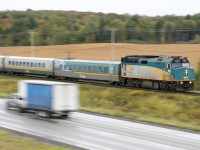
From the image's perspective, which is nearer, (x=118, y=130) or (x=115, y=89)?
(x=118, y=130)

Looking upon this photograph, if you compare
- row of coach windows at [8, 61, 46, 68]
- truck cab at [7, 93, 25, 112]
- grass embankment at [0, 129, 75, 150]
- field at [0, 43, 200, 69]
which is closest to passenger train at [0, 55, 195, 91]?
row of coach windows at [8, 61, 46, 68]

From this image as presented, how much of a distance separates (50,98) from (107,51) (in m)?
74.8

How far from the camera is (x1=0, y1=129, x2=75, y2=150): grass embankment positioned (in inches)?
811

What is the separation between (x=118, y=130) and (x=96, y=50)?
3287 inches

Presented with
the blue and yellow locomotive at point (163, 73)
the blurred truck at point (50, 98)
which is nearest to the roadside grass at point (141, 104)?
the blue and yellow locomotive at point (163, 73)

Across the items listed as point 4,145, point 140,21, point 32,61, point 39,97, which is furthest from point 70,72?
point 140,21

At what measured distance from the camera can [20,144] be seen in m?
21.6

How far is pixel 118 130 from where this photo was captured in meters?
26.4

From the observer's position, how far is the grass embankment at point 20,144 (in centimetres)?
2061

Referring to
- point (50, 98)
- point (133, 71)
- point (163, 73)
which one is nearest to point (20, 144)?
point (50, 98)

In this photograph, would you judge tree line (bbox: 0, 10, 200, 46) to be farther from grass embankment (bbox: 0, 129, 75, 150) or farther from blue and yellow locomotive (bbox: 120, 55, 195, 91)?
Answer: grass embankment (bbox: 0, 129, 75, 150)

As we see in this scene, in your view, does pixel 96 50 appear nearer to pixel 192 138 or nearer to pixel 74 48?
pixel 74 48

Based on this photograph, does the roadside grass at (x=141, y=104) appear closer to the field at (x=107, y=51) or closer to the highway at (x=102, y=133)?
the highway at (x=102, y=133)

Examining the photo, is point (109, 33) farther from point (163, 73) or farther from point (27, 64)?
point (163, 73)
